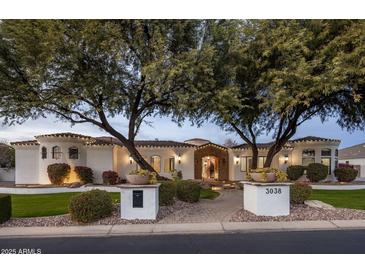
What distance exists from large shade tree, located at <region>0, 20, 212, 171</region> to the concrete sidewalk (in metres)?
5.36

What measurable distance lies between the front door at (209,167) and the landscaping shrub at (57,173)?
12078 mm

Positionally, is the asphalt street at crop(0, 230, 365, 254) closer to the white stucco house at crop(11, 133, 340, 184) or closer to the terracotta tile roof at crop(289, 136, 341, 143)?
the white stucco house at crop(11, 133, 340, 184)

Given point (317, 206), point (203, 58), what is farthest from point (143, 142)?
point (317, 206)

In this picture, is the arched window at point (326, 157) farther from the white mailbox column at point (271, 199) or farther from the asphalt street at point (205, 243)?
the asphalt street at point (205, 243)

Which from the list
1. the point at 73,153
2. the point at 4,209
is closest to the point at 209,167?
the point at 73,153

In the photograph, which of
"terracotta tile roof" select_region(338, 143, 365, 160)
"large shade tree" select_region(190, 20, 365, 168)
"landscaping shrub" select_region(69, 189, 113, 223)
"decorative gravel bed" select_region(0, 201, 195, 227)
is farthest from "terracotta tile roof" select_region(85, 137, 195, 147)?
"terracotta tile roof" select_region(338, 143, 365, 160)

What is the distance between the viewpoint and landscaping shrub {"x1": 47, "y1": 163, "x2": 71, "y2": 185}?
22.0m

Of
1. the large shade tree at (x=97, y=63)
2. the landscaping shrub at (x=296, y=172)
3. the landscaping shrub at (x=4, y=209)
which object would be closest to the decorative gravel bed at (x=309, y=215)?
the large shade tree at (x=97, y=63)

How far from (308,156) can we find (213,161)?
27.0ft

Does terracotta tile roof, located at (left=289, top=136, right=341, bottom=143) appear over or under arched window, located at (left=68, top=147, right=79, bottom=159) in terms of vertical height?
over

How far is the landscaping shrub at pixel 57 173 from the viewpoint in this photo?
866 inches

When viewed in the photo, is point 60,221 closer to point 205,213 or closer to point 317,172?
point 205,213

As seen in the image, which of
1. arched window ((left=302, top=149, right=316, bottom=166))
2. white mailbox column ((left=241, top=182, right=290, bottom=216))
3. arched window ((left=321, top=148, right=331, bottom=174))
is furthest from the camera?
arched window ((left=302, top=149, right=316, bottom=166))

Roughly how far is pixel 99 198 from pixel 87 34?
6094mm
